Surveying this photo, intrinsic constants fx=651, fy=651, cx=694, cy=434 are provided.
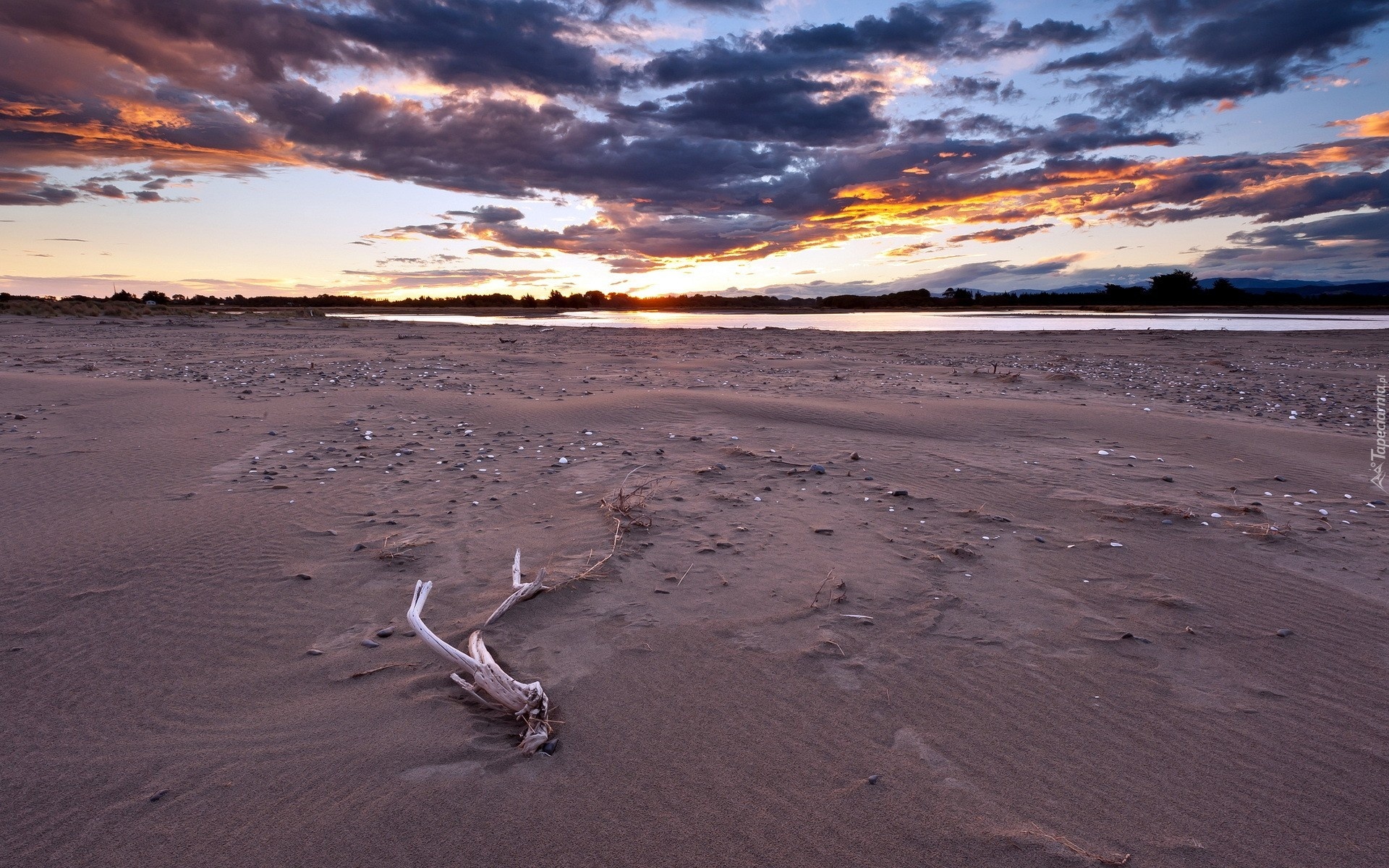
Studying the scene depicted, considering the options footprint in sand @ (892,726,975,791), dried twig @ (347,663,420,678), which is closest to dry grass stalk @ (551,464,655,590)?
dried twig @ (347,663,420,678)

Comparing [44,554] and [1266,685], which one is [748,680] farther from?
[44,554]

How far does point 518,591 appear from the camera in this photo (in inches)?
133

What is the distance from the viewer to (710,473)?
19.6 ft

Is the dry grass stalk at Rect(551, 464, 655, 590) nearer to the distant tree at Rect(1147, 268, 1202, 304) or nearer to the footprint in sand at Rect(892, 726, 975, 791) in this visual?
the footprint in sand at Rect(892, 726, 975, 791)

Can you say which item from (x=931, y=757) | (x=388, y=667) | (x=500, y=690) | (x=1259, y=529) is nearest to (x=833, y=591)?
(x=931, y=757)

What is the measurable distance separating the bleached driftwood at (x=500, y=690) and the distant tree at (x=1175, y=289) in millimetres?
59113

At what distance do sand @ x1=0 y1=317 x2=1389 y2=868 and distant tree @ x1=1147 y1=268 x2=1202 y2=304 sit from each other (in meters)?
51.6

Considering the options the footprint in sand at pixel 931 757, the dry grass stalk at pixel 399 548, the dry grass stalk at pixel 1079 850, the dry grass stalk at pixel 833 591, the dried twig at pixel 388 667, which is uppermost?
the dry grass stalk at pixel 399 548

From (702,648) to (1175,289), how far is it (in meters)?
60.1

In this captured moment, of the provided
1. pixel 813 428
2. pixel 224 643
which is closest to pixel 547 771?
pixel 224 643

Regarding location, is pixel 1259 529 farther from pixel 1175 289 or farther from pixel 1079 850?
pixel 1175 289

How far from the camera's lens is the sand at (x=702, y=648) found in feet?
6.78

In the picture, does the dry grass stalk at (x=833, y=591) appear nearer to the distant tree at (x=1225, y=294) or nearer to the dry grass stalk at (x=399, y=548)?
the dry grass stalk at (x=399, y=548)

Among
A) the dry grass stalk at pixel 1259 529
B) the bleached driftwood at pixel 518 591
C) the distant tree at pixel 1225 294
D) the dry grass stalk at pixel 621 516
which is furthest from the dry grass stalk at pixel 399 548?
the distant tree at pixel 1225 294
